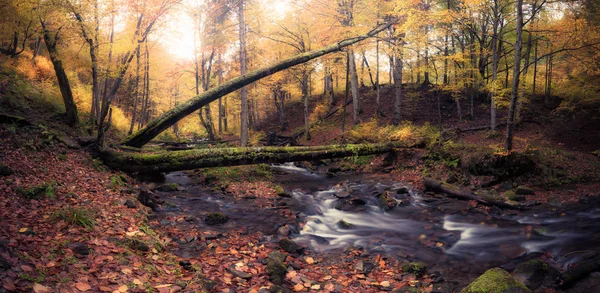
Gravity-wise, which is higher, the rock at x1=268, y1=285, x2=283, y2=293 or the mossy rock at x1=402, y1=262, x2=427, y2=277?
the rock at x1=268, y1=285, x2=283, y2=293

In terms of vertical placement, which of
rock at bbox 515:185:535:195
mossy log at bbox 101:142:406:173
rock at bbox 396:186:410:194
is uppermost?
mossy log at bbox 101:142:406:173

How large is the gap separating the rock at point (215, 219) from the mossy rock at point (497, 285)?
17.7 feet

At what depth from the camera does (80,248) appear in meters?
3.84

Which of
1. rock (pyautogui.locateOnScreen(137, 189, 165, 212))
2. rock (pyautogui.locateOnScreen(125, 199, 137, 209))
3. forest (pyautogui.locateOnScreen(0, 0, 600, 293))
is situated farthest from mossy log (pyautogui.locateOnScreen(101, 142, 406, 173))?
rock (pyautogui.locateOnScreen(125, 199, 137, 209))

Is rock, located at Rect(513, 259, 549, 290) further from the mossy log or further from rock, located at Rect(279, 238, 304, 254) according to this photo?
the mossy log

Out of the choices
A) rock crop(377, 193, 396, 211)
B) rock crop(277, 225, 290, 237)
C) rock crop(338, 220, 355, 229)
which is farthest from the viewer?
rock crop(377, 193, 396, 211)

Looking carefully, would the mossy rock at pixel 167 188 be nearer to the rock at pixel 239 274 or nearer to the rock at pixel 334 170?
the rock at pixel 239 274

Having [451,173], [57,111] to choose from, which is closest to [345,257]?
[451,173]

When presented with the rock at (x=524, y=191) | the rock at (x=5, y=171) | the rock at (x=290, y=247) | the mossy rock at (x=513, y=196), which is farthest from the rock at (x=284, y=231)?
the rock at (x=524, y=191)

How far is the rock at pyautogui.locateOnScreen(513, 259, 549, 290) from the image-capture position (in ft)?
14.5

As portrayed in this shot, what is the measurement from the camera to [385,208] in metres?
A: 9.22

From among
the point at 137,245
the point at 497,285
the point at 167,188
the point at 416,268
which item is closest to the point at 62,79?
the point at 167,188

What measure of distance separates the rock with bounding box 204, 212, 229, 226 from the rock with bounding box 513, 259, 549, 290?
20.0 ft

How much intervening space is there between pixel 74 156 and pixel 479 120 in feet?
74.9
